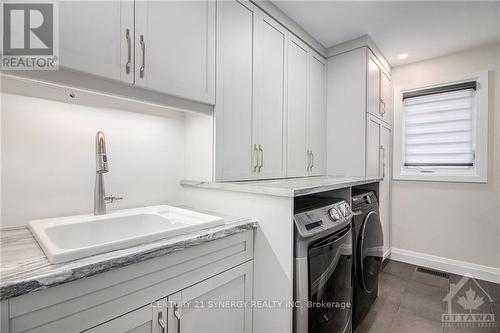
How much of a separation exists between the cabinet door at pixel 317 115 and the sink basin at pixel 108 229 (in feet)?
4.93

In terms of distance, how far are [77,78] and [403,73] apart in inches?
137

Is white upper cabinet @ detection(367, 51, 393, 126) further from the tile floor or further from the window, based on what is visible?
the tile floor

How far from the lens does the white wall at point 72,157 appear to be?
104cm

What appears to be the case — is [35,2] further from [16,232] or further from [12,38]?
[16,232]

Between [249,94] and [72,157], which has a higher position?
[249,94]

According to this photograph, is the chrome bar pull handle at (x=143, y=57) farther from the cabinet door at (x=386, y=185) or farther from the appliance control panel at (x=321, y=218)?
the cabinet door at (x=386, y=185)

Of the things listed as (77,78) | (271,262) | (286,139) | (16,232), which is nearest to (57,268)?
(16,232)

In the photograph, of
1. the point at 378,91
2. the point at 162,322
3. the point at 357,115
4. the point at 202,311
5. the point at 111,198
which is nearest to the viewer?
the point at 162,322

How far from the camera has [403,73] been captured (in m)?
2.98

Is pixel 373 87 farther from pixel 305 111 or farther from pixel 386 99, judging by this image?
pixel 305 111

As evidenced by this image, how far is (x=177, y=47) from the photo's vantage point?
123cm

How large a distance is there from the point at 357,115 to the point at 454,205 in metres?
1.62

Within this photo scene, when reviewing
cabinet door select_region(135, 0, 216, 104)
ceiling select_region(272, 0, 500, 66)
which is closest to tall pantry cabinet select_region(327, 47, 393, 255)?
ceiling select_region(272, 0, 500, 66)

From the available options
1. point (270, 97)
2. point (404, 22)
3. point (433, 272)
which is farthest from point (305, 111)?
point (433, 272)
